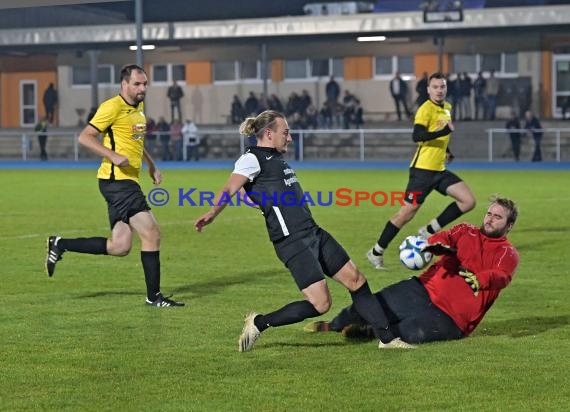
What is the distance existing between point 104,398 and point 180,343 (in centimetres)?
188

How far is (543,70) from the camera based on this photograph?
49.9 meters

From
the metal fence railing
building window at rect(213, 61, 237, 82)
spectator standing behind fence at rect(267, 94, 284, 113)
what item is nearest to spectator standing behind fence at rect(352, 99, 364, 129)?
the metal fence railing

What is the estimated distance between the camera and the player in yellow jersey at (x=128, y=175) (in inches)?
427

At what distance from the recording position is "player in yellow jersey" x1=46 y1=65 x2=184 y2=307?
10.9 meters

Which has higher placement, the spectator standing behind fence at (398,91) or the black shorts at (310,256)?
the spectator standing behind fence at (398,91)

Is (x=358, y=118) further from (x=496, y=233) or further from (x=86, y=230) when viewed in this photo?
(x=496, y=233)

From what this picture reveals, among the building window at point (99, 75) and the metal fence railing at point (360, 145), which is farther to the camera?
the building window at point (99, 75)

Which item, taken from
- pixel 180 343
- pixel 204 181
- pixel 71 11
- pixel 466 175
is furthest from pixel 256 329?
pixel 71 11

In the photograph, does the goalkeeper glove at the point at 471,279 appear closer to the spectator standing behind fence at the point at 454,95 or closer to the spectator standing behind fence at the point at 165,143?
the spectator standing behind fence at the point at 165,143

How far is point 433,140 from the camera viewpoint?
14391 millimetres

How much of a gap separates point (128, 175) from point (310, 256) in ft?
10.2

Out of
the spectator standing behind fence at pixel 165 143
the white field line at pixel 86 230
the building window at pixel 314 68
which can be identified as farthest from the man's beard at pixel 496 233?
the building window at pixel 314 68

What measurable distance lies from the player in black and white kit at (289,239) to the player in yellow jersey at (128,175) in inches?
93.8

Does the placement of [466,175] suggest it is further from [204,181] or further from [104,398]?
[104,398]
